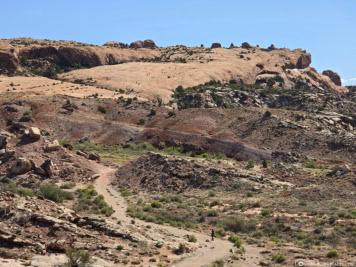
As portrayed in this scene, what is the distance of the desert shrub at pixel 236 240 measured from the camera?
2200 cm

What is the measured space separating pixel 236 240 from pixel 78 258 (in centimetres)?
968

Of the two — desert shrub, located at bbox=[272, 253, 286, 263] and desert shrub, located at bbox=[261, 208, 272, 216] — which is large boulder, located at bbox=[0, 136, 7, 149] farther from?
desert shrub, located at bbox=[272, 253, 286, 263]

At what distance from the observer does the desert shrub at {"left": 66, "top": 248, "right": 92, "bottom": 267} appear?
51.8 feet

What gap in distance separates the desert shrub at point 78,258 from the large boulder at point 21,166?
2181 centimetres

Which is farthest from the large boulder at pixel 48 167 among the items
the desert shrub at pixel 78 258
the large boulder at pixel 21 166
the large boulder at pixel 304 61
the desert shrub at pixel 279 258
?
the large boulder at pixel 304 61

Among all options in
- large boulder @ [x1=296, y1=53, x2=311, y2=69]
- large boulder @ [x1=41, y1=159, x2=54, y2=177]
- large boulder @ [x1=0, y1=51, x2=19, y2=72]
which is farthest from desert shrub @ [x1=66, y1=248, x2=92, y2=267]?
large boulder @ [x1=296, y1=53, x2=311, y2=69]

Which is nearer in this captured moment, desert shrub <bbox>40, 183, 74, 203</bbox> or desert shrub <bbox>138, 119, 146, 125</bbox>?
desert shrub <bbox>40, 183, 74, 203</bbox>

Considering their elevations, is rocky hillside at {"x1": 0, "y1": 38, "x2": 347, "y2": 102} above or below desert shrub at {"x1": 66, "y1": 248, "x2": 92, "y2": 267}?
above

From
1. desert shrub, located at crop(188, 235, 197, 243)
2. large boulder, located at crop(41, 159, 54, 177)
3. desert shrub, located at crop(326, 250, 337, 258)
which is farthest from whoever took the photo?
large boulder, located at crop(41, 159, 54, 177)

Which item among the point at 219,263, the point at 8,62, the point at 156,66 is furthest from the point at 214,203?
the point at 8,62

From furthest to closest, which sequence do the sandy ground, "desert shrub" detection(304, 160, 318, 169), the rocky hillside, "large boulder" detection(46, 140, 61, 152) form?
the rocky hillside → "desert shrub" detection(304, 160, 318, 169) → "large boulder" detection(46, 140, 61, 152) → the sandy ground

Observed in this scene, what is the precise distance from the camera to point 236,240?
22.9m

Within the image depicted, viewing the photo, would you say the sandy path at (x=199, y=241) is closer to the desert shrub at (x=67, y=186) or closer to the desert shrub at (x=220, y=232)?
the desert shrub at (x=220, y=232)

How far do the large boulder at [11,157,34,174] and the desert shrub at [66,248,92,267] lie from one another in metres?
21.8
